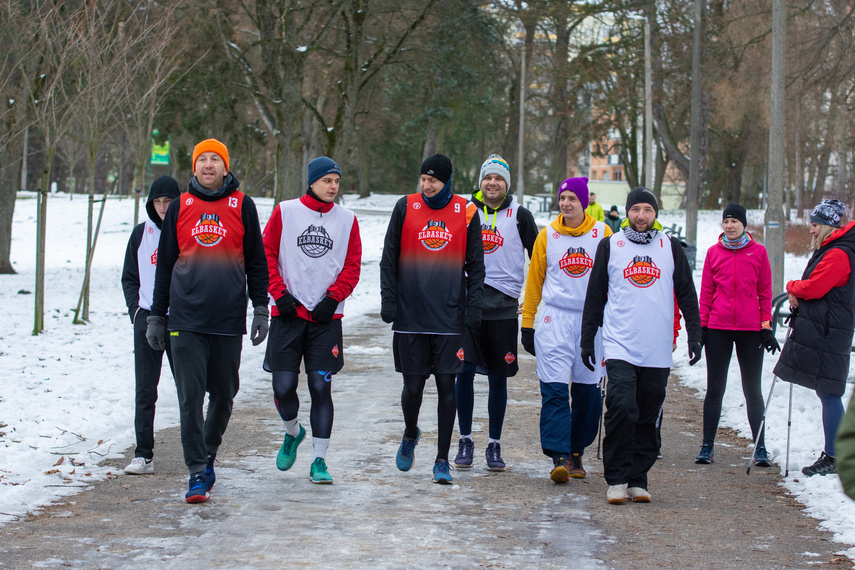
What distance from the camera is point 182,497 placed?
5551 mm

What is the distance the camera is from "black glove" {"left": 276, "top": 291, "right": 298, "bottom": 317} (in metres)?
5.81

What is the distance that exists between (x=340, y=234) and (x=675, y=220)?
39236mm

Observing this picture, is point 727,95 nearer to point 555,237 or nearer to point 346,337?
point 346,337

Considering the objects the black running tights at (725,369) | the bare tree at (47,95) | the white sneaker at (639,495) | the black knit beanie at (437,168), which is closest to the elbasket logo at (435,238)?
the black knit beanie at (437,168)

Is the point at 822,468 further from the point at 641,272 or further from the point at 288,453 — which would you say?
the point at 288,453

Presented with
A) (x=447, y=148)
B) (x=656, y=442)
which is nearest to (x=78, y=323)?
(x=656, y=442)

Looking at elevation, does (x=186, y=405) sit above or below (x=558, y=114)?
below

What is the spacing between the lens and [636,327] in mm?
5742

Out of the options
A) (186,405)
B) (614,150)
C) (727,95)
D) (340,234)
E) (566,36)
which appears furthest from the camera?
(614,150)

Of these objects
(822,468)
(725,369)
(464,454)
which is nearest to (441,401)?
(464,454)

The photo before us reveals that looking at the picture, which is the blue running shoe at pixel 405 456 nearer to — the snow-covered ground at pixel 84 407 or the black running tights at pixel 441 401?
the black running tights at pixel 441 401

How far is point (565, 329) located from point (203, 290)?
2332mm

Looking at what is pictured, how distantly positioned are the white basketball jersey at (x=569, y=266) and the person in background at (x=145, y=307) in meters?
2.51

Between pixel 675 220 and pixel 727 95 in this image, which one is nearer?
pixel 727 95
